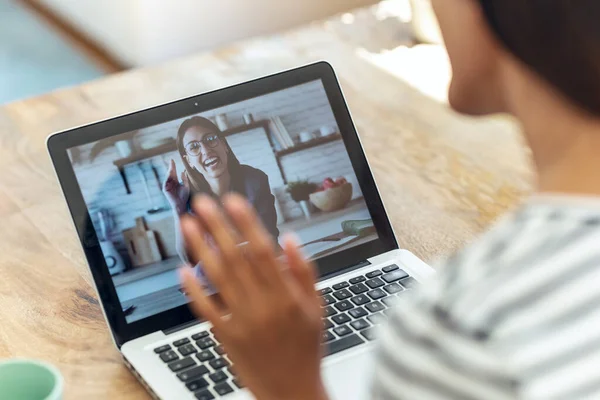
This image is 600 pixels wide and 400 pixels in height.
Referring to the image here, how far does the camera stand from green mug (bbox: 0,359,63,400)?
2.22ft

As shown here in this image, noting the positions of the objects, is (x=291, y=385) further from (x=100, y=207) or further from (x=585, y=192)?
(x=100, y=207)

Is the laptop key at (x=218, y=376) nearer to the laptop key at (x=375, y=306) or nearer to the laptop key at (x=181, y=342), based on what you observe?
the laptop key at (x=181, y=342)

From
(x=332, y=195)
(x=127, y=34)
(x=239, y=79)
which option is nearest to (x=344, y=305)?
(x=332, y=195)

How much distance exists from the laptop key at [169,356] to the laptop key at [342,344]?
0.44ft

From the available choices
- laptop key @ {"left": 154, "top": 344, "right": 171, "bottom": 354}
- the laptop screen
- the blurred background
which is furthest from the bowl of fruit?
the blurred background

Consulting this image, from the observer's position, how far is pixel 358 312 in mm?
825

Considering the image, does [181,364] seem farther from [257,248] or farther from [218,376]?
[257,248]

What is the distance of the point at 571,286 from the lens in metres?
0.44

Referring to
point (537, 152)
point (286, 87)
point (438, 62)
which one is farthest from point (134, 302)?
point (438, 62)

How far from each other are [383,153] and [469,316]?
0.71m

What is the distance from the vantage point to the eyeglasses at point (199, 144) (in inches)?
34.3

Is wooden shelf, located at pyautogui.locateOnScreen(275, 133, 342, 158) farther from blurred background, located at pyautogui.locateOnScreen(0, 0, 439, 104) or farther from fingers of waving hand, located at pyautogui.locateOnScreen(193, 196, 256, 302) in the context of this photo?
blurred background, located at pyautogui.locateOnScreen(0, 0, 439, 104)

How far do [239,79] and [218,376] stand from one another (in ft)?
2.13

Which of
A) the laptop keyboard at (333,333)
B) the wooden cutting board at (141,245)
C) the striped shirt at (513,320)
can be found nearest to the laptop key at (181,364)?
the laptop keyboard at (333,333)
